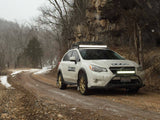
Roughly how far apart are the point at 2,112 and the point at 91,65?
3546mm

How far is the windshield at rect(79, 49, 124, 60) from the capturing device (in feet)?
28.6

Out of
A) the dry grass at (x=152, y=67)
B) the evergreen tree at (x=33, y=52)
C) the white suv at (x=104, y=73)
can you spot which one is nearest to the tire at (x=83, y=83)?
the white suv at (x=104, y=73)

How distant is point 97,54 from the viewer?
8.97 meters

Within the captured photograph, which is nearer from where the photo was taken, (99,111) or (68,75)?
(99,111)

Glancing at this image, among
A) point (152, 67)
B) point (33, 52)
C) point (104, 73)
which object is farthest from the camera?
point (33, 52)

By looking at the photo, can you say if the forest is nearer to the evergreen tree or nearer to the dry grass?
the dry grass

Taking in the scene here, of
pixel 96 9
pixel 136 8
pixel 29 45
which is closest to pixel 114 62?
pixel 136 8

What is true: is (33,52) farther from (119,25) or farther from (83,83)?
(83,83)

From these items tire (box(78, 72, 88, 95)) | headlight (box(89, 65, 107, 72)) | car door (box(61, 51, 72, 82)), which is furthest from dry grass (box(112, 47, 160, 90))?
car door (box(61, 51, 72, 82))

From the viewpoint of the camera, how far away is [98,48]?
952cm

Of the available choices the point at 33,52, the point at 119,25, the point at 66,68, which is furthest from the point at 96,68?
the point at 33,52

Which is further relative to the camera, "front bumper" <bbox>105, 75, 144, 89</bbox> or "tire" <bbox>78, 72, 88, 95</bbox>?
"tire" <bbox>78, 72, 88, 95</bbox>

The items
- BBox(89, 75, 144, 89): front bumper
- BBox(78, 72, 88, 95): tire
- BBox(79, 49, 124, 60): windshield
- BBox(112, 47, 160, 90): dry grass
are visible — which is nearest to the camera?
BBox(89, 75, 144, 89): front bumper

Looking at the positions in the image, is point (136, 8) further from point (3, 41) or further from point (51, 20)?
point (3, 41)
